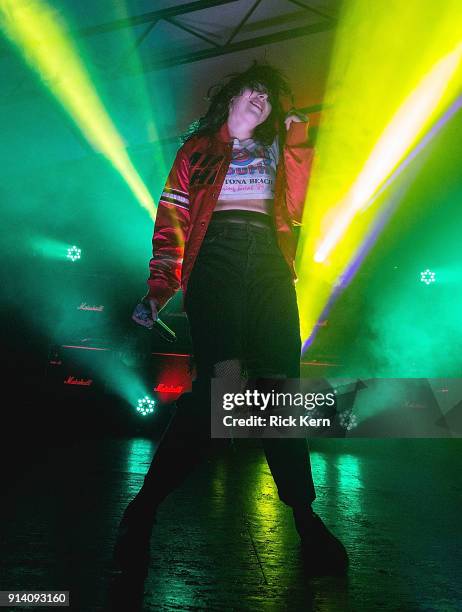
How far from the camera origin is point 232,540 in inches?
63.9

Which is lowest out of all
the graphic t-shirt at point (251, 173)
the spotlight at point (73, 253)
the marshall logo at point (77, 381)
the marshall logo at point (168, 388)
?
the marshall logo at point (168, 388)

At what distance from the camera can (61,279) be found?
7.21m

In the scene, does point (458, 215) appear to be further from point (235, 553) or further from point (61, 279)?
point (235, 553)

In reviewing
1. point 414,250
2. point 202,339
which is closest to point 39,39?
point 202,339

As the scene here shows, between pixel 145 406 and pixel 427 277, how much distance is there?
4512 mm

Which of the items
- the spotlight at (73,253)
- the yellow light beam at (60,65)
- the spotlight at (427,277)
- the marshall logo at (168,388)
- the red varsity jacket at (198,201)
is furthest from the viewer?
the spotlight at (427,277)

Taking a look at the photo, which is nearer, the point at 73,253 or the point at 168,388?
the point at 168,388

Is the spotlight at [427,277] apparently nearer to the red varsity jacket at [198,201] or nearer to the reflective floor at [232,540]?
the reflective floor at [232,540]

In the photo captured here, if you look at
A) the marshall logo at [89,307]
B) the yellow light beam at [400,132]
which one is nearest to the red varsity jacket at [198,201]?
the yellow light beam at [400,132]

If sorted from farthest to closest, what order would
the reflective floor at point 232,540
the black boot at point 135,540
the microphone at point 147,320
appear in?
the microphone at point 147,320
the black boot at point 135,540
the reflective floor at point 232,540

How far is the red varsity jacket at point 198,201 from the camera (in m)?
1.73

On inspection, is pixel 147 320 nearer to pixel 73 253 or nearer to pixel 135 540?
pixel 135 540

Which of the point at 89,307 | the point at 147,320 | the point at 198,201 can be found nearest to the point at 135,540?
the point at 147,320

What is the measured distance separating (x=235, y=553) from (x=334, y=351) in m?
6.00
